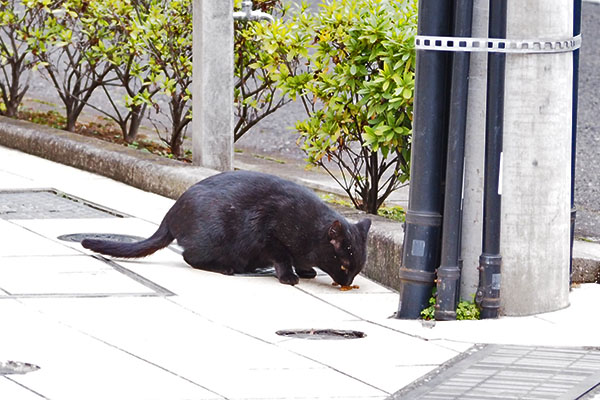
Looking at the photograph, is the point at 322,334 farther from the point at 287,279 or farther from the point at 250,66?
the point at 250,66

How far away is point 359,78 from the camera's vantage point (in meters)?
7.74

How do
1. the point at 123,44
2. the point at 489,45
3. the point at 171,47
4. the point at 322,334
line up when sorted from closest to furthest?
the point at 322,334, the point at 489,45, the point at 171,47, the point at 123,44

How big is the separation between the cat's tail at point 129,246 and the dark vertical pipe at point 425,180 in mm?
1522

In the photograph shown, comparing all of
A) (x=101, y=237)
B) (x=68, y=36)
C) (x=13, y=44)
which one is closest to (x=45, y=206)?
(x=101, y=237)

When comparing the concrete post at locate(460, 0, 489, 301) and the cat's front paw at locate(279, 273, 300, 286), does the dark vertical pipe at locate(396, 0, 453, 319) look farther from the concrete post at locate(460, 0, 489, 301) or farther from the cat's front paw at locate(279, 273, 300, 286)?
the cat's front paw at locate(279, 273, 300, 286)

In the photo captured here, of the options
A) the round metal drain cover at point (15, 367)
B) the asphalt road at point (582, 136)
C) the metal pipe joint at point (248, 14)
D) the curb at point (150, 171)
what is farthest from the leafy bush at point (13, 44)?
the round metal drain cover at point (15, 367)

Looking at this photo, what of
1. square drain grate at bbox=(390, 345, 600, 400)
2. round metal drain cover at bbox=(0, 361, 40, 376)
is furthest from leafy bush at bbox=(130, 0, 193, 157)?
round metal drain cover at bbox=(0, 361, 40, 376)

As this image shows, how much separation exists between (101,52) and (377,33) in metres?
3.40

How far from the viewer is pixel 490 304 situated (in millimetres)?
5996

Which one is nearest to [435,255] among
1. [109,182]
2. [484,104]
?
[484,104]

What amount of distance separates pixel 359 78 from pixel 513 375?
3059 mm

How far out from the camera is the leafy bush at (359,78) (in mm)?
7363

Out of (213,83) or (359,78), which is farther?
(213,83)

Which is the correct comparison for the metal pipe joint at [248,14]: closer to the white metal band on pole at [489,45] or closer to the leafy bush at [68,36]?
the leafy bush at [68,36]
